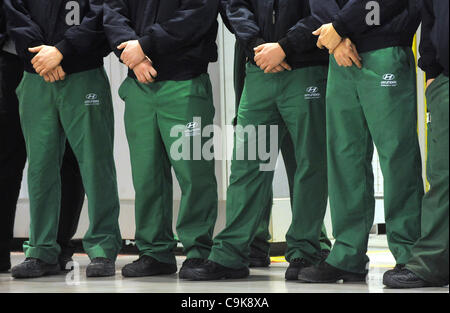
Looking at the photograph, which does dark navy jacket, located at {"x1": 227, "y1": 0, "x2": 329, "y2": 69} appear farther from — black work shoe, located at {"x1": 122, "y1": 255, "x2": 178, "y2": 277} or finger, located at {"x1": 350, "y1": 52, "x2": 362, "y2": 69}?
black work shoe, located at {"x1": 122, "y1": 255, "x2": 178, "y2": 277}

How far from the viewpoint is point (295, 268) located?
3729 millimetres

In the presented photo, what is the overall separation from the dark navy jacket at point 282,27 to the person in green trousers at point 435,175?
2.02 ft

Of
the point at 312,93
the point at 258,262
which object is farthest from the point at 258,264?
the point at 312,93

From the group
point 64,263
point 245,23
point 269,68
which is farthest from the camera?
Answer: point 64,263

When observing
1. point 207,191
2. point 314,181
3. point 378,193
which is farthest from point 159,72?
point 378,193

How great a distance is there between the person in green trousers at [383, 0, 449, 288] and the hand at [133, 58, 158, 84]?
1.33 m

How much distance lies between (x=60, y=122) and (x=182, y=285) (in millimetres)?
1145

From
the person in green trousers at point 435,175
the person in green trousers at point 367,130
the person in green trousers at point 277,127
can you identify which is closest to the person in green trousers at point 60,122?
the person in green trousers at point 277,127

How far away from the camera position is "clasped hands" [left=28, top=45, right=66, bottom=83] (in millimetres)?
4012

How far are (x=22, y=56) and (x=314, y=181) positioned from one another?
64.4 inches

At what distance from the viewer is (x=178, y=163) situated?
3.92m

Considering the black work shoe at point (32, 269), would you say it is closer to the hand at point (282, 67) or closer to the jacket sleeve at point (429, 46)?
the hand at point (282, 67)

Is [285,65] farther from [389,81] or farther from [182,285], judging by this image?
[182,285]
